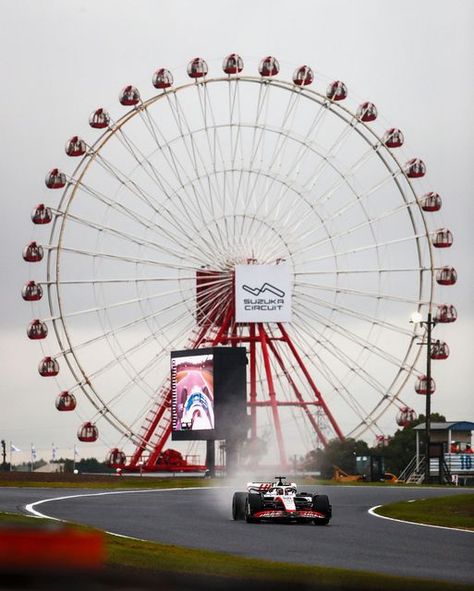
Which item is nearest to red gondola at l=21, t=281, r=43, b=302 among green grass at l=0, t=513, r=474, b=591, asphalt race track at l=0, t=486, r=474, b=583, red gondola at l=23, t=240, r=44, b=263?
red gondola at l=23, t=240, r=44, b=263

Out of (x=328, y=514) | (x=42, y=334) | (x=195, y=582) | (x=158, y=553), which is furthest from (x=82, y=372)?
(x=195, y=582)

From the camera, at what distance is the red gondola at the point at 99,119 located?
67.6 metres

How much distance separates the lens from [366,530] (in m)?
23.8

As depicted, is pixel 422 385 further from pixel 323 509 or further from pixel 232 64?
pixel 323 509

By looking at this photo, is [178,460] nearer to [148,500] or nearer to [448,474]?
[448,474]

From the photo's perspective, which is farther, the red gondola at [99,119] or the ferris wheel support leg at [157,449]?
the ferris wheel support leg at [157,449]

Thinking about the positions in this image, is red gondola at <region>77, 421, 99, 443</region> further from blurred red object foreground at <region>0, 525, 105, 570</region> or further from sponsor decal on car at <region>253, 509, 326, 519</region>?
blurred red object foreground at <region>0, 525, 105, 570</region>

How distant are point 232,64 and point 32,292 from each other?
682 inches

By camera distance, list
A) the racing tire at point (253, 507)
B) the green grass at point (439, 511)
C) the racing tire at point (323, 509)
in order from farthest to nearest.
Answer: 1. the green grass at point (439, 511)
2. the racing tire at point (253, 507)
3. the racing tire at point (323, 509)

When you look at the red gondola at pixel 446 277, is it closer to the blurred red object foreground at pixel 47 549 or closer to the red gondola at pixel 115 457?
the red gondola at pixel 115 457

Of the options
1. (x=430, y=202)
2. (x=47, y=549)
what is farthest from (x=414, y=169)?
(x=47, y=549)

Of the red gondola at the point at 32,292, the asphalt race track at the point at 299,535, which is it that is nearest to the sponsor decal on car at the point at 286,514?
the asphalt race track at the point at 299,535

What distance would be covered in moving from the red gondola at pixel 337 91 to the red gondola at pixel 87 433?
2331cm

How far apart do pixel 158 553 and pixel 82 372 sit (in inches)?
2008
